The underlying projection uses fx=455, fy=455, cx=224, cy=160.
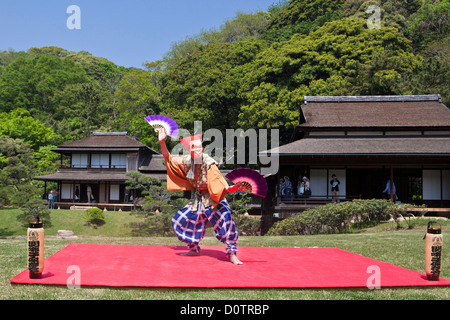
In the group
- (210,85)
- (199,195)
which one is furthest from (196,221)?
(210,85)

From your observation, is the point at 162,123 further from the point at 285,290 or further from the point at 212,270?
the point at 285,290

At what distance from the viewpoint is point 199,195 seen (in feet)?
29.2

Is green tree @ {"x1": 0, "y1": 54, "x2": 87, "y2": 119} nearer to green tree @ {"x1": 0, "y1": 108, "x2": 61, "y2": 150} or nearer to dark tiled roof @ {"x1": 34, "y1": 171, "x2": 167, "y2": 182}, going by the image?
green tree @ {"x1": 0, "y1": 108, "x2": 61, "y2": 150}

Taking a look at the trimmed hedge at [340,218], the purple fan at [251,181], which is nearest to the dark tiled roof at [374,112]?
the trimmed hedge at [340,218]

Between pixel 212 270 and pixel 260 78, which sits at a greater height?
pixel 260 78

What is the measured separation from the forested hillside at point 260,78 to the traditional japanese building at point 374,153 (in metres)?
5.52

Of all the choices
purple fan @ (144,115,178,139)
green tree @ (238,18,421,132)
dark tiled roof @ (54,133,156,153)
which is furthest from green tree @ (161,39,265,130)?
purple fan @ (144,115,178,139)

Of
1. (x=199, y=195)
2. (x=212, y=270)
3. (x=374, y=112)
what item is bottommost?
(x=212, y=270)

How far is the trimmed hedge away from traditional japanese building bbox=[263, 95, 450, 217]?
11.3 ft

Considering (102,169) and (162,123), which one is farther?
(102,169)

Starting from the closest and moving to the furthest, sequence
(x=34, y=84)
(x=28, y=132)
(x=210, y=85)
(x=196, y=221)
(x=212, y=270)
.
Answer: (x=212, y=270) → (x=196, y=221) → (x=210, y=85) → (x=28, y=132) → (x=34, y=84)

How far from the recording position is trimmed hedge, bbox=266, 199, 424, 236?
1772 centimetres

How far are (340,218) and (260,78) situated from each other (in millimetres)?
20399
